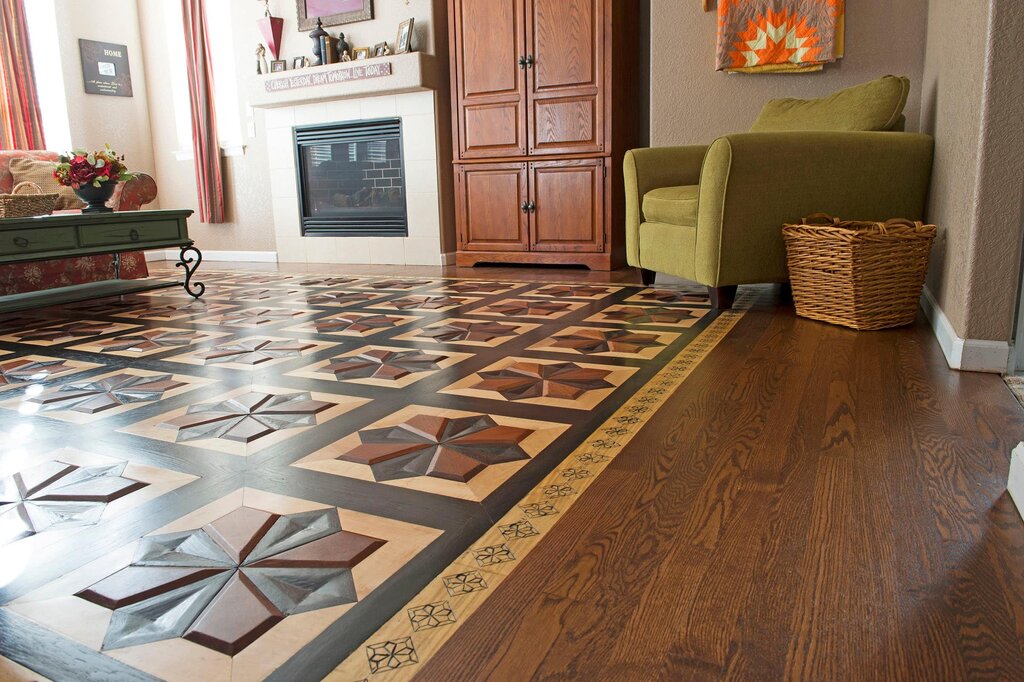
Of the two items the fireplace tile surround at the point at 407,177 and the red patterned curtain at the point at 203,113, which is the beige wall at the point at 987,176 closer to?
the fireplace tile surround at the point at 407,177

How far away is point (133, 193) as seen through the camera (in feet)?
13.6

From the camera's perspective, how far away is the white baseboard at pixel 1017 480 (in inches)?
42.7

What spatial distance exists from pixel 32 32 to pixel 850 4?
19.2ft

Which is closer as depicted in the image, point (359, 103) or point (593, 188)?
point (593, 188)

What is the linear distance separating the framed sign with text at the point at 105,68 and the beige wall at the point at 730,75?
4643mm

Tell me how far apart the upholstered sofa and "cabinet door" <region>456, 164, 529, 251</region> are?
5.94ft

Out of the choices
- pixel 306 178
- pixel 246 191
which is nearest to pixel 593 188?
pixel 306 178

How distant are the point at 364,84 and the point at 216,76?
1905 millimetres

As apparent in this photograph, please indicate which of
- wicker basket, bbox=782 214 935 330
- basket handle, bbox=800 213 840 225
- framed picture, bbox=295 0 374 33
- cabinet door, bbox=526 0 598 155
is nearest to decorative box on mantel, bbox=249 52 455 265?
framed picture, bbox=295 0 374 33

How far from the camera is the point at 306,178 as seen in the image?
5402 mm

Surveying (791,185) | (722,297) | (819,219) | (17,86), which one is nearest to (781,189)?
(791,185)

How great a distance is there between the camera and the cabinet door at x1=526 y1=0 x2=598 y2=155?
414cm

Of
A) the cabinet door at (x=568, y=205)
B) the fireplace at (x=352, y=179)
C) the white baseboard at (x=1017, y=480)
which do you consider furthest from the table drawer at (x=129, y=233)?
the white baseboard at (x=1017, y=480)

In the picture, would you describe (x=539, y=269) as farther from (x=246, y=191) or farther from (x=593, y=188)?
(x=246, y=191)
